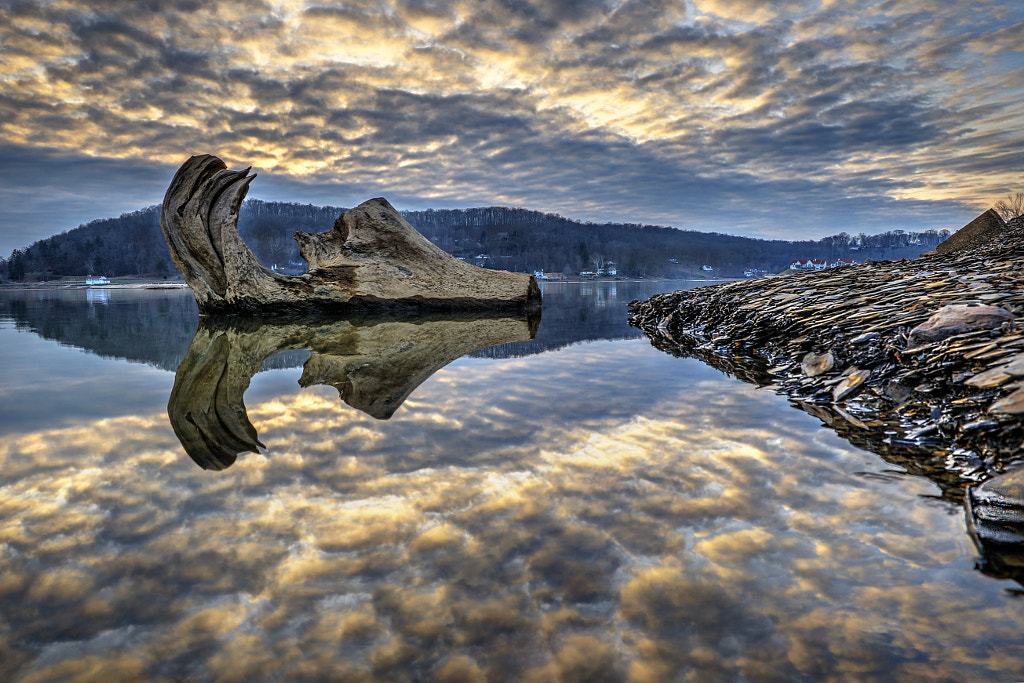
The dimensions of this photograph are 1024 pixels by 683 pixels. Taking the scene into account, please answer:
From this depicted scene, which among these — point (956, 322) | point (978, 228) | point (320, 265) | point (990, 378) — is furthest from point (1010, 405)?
point (978, 228)

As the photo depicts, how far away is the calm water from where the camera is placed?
1.57 m

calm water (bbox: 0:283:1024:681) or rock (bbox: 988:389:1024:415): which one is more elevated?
rock (bbox: 988:389:1024:415)

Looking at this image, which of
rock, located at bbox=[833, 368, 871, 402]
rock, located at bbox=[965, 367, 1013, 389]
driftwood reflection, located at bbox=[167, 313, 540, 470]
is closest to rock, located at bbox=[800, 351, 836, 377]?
rock, located at bbox=[833, 368, 871, 402]

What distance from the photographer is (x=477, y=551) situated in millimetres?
2105

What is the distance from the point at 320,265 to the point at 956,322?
13123mm

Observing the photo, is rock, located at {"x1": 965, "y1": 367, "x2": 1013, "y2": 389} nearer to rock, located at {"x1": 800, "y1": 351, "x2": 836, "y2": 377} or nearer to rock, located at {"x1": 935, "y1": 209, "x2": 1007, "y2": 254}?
rock, located at {"x1": 800, "y1": 351, "x2": 836, "y2": 377}

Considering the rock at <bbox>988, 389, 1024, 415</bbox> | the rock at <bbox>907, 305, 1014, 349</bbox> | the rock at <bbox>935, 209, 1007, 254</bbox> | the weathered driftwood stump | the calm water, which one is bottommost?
the calm water

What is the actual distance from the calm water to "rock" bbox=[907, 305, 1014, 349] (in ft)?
5.37

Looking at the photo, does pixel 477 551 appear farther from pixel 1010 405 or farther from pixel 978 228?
pixel 978 228

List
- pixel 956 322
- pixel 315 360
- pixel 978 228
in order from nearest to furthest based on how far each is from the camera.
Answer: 1. pixel 956 322
2. pixel 315 360
3. pixel 978 228

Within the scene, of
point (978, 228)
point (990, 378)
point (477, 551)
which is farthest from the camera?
Result: point (978, 228)

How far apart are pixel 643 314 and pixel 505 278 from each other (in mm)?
4266

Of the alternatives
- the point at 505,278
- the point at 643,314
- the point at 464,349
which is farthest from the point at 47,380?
the point at 643,314

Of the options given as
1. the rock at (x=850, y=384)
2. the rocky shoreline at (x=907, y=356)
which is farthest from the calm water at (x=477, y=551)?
the rock at (x=850, y=384)
